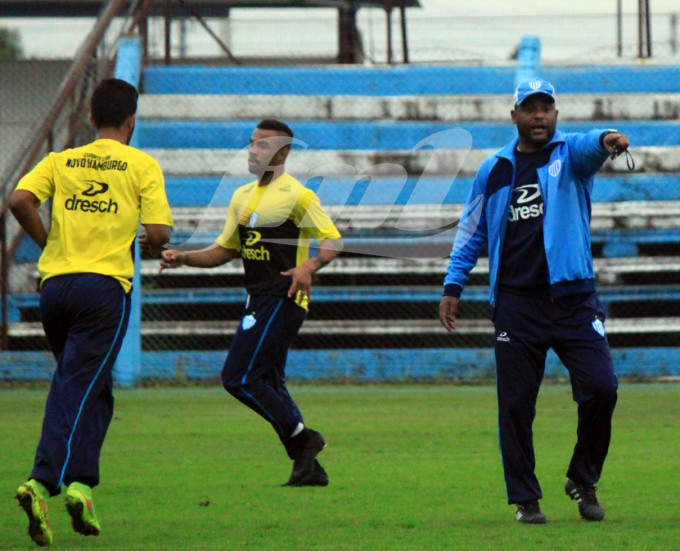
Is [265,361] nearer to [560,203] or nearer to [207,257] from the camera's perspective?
[207,257]

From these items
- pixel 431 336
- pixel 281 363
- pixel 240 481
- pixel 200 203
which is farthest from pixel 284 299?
pixel 200 203

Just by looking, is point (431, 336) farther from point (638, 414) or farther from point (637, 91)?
point (637, 91)

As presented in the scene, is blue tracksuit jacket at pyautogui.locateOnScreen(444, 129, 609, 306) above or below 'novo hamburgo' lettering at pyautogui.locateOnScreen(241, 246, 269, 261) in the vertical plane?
above

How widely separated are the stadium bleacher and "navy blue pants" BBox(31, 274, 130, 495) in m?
8.37

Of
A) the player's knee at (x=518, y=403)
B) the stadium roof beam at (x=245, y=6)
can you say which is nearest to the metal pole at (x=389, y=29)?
the stadium roof beam at (x=245, y=6)

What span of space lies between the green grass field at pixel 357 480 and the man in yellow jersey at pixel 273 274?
0.34 m

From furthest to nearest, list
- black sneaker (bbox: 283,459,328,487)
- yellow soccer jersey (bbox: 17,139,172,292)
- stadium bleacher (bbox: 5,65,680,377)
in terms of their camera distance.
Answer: stadium bleacher (bbox: 5,65,680,377) < black sneaker (bbox: 283,459,328,487) < yellow soccer jersey (bbox: 17,139,172,292)

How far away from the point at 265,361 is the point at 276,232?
73 centimetres

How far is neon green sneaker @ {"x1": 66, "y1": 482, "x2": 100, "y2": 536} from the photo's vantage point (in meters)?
5.18

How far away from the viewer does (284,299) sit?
725cm

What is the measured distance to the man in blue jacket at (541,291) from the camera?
5.54 meters

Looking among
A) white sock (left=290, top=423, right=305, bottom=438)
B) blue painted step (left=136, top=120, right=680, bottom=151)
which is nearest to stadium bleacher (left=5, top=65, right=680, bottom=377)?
blue painted step (left=136, top=120, right=680, bottom=151)

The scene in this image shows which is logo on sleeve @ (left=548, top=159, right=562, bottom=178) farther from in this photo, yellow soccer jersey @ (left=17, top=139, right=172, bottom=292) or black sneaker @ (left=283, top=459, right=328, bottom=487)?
black sneaker @ (left=283, top=459, right=328, bottom=487)

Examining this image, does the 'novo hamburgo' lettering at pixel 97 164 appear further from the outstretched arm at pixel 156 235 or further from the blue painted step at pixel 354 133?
the blue painted step at pixel 354 133
